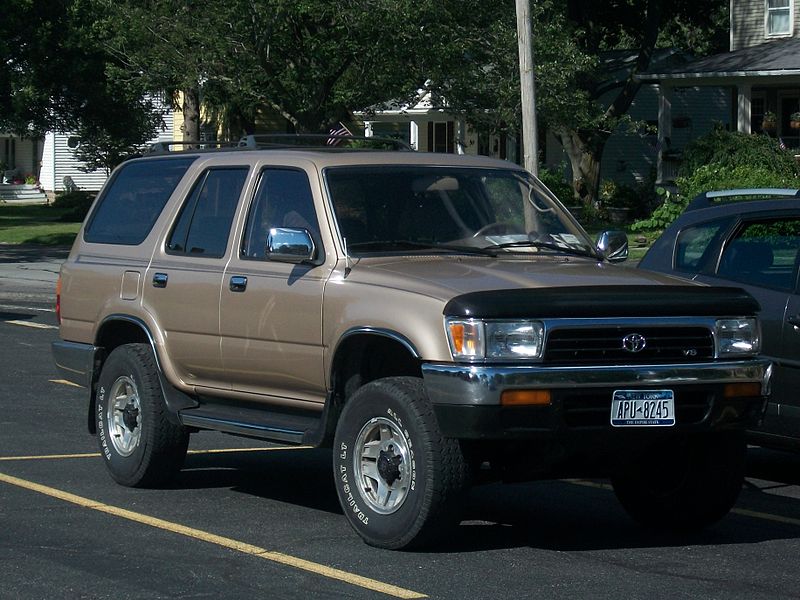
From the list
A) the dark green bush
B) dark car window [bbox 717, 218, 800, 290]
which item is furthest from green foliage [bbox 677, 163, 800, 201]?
the dark green bush

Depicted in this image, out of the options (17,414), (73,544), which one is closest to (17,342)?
(17,414)

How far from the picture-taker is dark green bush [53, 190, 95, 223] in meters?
48.1

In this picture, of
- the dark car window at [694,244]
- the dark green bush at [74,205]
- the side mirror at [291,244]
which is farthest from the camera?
the dark green bush at [74,205]

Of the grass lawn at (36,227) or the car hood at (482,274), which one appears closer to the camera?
the car hood at (482,274)

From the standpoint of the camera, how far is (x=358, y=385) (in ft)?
25.3

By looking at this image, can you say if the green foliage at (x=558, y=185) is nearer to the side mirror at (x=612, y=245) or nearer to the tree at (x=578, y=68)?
the tree at (x=578, y=68)

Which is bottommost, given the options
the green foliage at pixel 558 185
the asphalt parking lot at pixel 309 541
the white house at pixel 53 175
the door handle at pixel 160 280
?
the asphalt parking lot at pixel 309 541

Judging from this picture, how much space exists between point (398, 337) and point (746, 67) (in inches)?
1316

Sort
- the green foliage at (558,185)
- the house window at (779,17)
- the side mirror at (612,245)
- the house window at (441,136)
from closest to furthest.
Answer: the side mirror at (612,245), the house window at (779,17), the green foliage at (558,185), the house window at (441,136)

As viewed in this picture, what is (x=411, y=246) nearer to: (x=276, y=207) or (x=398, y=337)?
(x=276, y=207)

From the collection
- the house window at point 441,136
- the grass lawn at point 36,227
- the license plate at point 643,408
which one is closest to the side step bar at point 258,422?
the license plate at point 643,408

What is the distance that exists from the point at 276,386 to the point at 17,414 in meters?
4.62

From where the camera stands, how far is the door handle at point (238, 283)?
Result: 8.27 metres

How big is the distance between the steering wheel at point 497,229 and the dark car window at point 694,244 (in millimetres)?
1826
